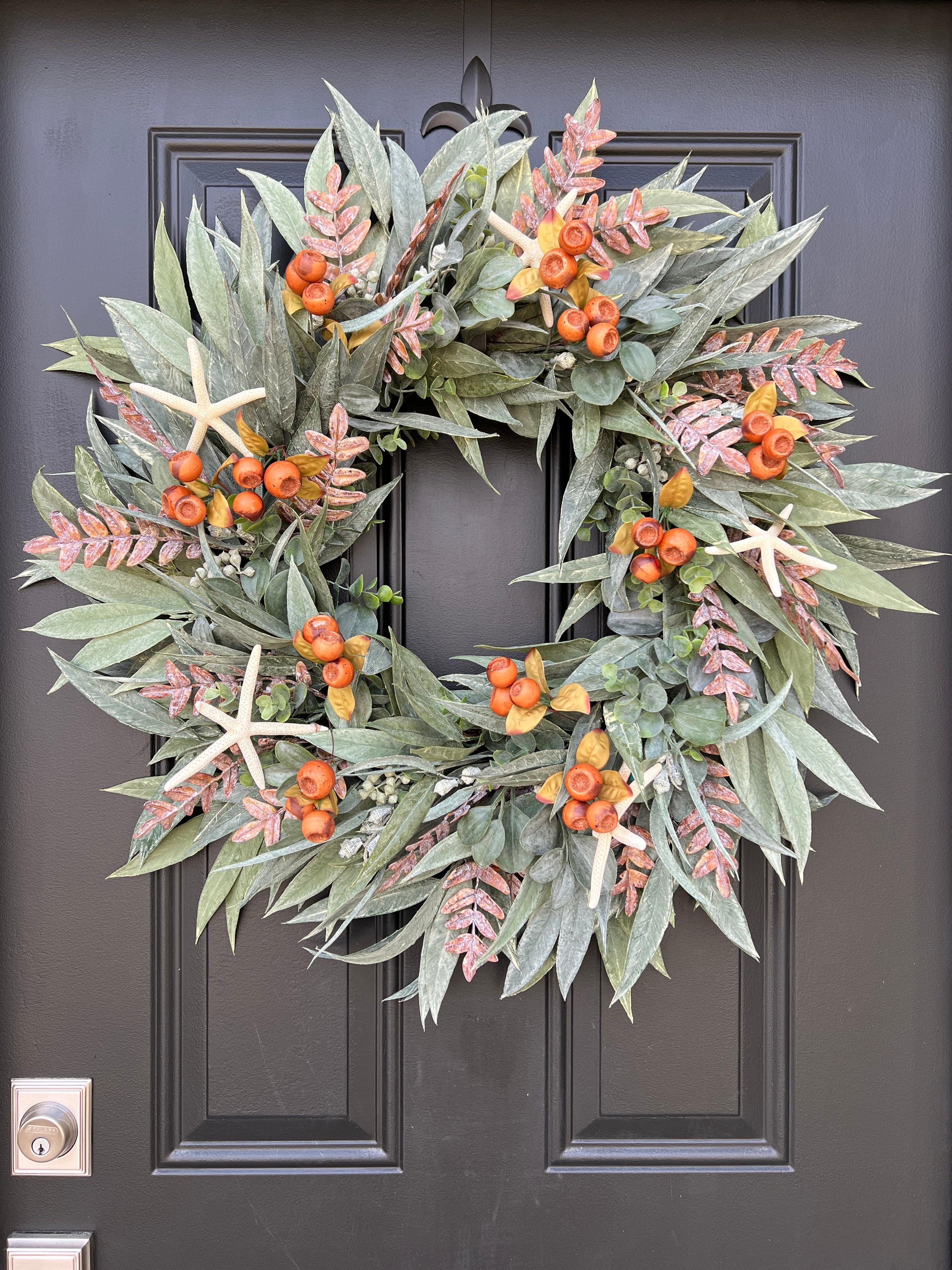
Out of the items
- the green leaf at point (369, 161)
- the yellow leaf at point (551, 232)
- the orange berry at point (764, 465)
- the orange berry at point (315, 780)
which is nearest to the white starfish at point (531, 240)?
the yellow leaf at point (551, 232)

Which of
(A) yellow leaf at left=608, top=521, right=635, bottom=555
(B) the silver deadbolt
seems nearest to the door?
(B) the silver deadbolt

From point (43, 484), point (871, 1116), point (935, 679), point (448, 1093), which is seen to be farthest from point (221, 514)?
point (871, 1116)

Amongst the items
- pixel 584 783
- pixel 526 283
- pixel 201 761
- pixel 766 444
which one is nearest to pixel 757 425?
pixel 766 444

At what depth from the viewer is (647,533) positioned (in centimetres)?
63

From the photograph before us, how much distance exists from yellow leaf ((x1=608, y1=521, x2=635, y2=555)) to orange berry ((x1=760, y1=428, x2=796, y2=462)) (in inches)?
4.9

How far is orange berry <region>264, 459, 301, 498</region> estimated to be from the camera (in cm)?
62

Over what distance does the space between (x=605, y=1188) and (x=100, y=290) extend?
1.06 metres

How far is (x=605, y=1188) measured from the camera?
783mm

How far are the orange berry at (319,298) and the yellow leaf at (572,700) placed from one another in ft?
1.22

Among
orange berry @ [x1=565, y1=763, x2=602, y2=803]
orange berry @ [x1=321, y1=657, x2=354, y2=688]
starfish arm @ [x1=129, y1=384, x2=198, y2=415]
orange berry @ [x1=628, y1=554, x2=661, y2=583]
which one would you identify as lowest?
orange berry @ [x1=565, y1=763, x2=602, y2=803]

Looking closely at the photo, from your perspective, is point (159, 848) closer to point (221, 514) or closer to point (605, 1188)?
point (221, 514)

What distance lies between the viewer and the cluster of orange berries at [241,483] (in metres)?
0.62

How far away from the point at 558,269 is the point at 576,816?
17.4 inches

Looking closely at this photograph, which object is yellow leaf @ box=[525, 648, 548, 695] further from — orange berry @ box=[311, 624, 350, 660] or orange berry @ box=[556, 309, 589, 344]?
orange berry @ box=[556, 309, 589, 344]
